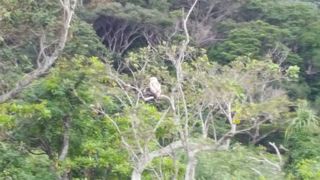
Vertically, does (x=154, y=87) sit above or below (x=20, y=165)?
above

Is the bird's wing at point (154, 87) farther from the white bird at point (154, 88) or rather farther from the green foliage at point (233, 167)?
the green foliage at point (233, 167)

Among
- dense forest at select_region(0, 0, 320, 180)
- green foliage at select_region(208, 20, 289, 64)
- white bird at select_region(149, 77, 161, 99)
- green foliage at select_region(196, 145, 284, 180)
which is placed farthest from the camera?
green foliage at select_region(208, 20, 289, 64)

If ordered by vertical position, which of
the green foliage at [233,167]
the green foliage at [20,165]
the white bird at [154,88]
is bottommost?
the green foliage at [233,167]

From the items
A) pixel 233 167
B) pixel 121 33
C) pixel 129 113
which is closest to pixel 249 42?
pixel 121 33

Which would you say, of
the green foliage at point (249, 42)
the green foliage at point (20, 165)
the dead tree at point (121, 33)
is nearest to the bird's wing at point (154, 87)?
the green foliage at point (20, 165)

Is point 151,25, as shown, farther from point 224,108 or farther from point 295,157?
point 224,108

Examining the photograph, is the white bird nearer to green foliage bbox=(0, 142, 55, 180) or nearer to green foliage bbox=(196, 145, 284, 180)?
green foliage bbox=(0, 142, 55, 180)

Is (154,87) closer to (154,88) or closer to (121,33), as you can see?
(154,88)

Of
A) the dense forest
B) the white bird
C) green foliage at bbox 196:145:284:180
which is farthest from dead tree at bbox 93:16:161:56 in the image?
the white bird

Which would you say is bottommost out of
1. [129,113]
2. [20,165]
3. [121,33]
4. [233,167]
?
[121,33]

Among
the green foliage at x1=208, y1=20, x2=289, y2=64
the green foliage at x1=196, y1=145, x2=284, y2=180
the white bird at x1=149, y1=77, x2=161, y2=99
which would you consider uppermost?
the white bird at x1=149, y1=77, x2=161, y2=99

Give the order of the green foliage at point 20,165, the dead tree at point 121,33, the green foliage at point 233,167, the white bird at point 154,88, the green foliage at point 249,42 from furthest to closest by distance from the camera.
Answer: the dead tree at point 121,33
the green foliage at point 249,42
the green foliage at point 233,167
the white bird at point 154,88
the green foliage at point 20,165

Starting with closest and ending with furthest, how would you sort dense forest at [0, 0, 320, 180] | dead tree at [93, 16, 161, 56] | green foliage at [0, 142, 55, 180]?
green foliage at [0, 142, 55, 180] < dense forest at [0, 0, 320, 180] < dead tree at [93, 16, 161, 56]

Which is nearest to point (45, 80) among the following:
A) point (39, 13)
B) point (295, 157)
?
point (39, 13)
